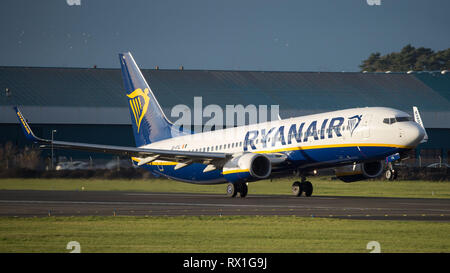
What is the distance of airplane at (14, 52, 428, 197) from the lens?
36875 millimetres

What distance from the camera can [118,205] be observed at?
34219 millimetres

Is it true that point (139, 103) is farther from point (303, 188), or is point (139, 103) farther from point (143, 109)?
point (303, 188)

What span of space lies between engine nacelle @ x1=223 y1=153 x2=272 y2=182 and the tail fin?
1210 cm

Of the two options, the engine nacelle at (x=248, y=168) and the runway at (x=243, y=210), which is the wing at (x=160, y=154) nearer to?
the engine nacelle at (x=248, y=168)

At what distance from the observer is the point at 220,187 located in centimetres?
5444

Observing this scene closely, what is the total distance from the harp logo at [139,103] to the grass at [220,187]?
481 centimetres

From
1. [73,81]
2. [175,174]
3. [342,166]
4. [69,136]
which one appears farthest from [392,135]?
[73,81]

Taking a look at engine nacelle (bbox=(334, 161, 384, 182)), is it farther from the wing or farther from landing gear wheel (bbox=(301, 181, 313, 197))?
the wing

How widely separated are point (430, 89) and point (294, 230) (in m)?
84.4

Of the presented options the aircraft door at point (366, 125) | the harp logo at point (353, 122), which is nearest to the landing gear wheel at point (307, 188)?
the harp logo at point (353, 122)

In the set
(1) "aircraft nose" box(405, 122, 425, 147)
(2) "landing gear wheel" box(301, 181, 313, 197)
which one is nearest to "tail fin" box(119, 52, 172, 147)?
(2) "landing gear wheel" box(301, 181, 313, 197)

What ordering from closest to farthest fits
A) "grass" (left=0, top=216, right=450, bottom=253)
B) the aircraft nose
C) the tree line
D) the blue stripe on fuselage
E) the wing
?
"grass" (left=0, top=216, right=450, bottom=253) < the aircraft nose < the blue stripe on fuselage < the wing < the tree line

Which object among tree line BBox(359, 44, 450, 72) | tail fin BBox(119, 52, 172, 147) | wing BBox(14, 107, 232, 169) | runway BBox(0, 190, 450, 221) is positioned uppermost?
tree line BBox(359, 44, 450, 72)

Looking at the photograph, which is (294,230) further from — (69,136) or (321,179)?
(69,136)
